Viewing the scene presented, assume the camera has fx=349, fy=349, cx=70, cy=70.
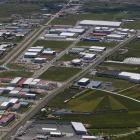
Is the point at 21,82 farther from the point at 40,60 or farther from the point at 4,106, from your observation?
the point at 40,60

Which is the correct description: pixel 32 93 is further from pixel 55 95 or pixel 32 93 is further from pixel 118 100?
pixel 118 100

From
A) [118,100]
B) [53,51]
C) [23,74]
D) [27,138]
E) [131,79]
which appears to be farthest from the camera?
[53,51]

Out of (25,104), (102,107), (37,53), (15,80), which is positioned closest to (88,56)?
(37,53)

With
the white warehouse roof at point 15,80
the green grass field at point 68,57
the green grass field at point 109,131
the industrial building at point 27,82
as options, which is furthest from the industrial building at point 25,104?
the green grass field at point 68,57

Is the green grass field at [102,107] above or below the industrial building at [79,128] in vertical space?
below

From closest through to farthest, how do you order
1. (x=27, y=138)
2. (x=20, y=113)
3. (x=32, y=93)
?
(x=27, y=138) → (x=20, y=113) → (x=32, y=93)

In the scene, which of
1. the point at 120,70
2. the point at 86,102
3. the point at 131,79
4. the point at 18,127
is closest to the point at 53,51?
the point at 120,70

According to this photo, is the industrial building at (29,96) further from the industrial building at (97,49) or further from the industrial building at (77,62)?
→ the industrial building at (97,49)
